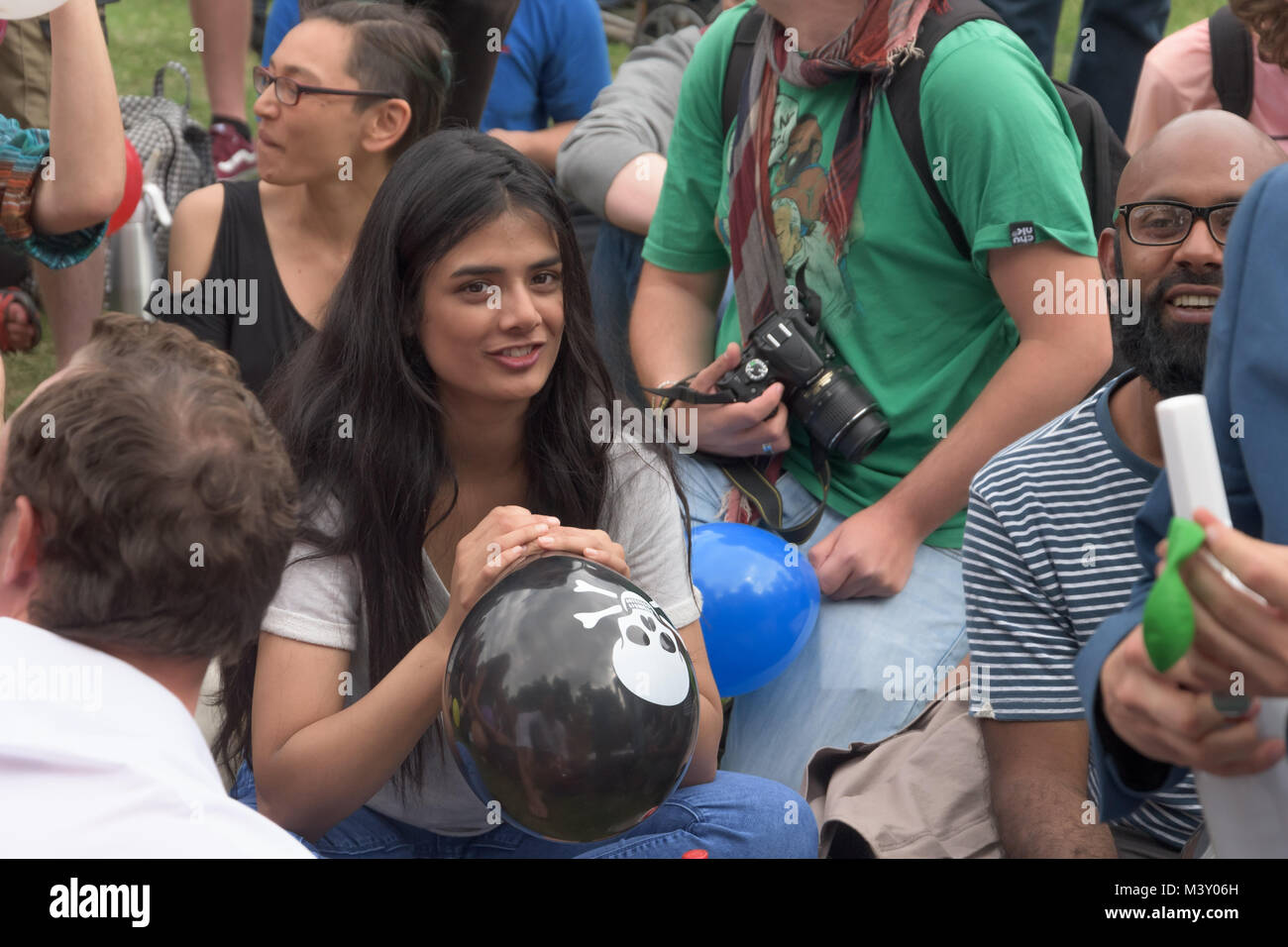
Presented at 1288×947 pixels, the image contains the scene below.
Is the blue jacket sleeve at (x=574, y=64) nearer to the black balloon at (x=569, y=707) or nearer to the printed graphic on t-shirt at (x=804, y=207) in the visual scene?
the printed graphic on t-shirt at (x=804, y=207)

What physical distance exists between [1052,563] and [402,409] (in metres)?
1.06

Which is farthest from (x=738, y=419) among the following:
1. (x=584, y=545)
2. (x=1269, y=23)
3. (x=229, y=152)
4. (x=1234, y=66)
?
(x=229, y=152)

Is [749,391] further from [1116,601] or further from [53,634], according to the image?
[53,634]

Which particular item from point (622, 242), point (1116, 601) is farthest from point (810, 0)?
point (1116, 601)

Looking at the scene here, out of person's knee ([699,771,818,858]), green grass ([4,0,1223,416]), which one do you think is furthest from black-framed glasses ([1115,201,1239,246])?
green grass ([4,0,1223,416])

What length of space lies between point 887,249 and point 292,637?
55.9 inches

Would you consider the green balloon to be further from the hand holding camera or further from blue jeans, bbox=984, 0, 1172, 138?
blue jeans, bbox=984, 0, 1172, 138

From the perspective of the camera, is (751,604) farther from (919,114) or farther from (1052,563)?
(919,114)

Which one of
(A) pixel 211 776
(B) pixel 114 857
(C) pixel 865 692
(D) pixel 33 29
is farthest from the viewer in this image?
(D) pixel 33 29

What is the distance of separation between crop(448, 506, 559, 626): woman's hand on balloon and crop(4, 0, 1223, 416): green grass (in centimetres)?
501

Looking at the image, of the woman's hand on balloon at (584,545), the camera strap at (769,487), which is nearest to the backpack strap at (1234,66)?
the camera strap at (769,487)

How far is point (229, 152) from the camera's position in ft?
17.2

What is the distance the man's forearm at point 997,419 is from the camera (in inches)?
109

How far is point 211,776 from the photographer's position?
1.47m
